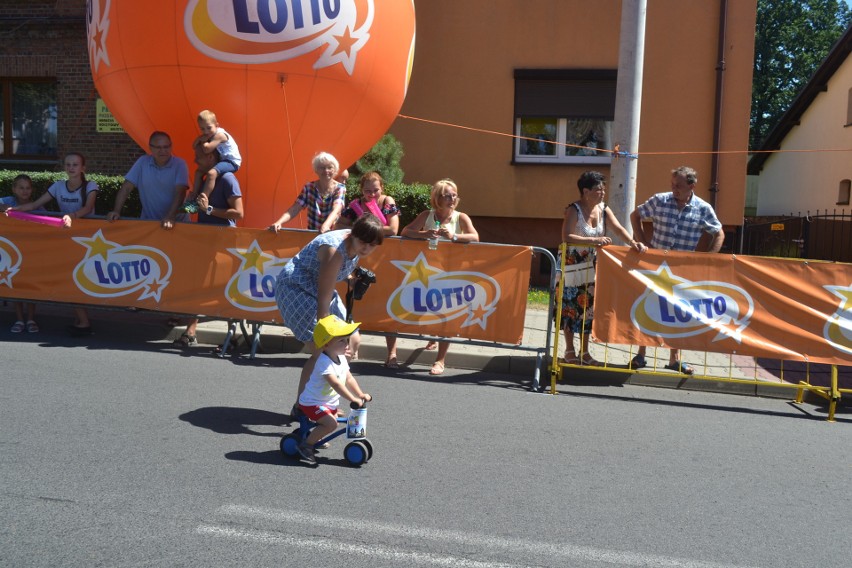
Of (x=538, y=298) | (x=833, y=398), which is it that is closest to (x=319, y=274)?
(x=833, y=398)

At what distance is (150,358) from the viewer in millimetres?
7594

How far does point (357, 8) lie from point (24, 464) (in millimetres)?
5490

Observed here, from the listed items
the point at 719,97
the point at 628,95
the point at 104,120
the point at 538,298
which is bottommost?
the point at 538,298

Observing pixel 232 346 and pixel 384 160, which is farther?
pixel 384 160

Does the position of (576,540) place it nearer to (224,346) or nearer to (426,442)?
(426,442)

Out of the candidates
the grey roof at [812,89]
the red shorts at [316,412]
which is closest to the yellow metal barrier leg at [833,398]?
the red shorts at [316,412]

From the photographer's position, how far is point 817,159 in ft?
83.4

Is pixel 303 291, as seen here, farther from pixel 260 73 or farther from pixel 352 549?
pixel 260 73

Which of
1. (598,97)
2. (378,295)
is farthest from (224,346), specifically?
(598,97)

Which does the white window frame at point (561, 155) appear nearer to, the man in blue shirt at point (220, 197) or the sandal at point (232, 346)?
the man in blue shirt at point (220, 197)

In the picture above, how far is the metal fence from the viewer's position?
59.7 feet

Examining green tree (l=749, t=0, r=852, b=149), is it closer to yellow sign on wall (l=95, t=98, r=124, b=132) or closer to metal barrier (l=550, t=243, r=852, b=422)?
yellow sign on wall (l=95, t=98, r=124, b=132)

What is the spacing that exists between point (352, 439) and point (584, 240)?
334 centimetres

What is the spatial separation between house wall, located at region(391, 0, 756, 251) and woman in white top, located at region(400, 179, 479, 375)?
6.64m
